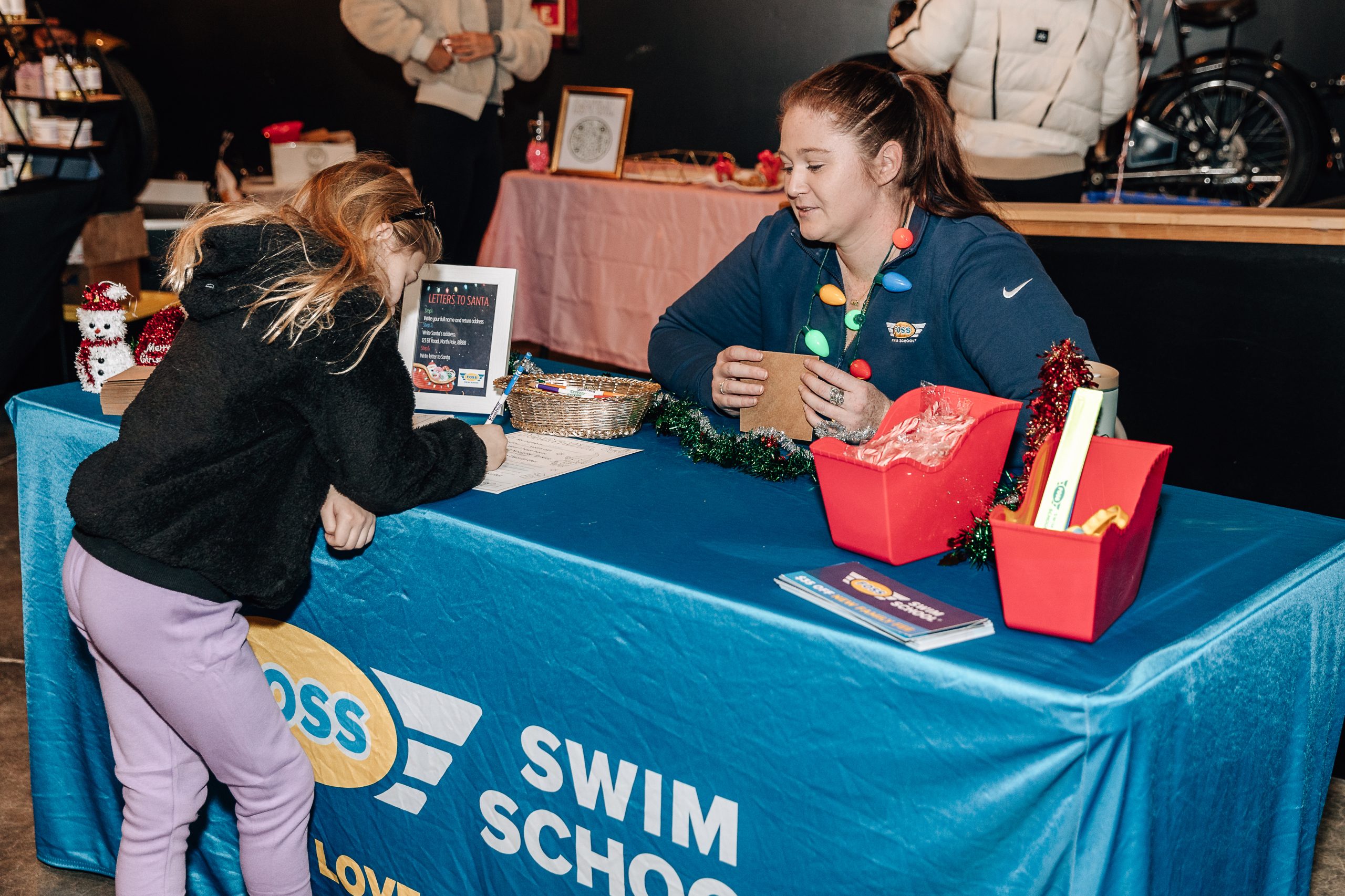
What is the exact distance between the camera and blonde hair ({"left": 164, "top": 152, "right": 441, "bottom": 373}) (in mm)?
1250

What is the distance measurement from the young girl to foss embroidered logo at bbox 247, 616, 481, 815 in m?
0.09

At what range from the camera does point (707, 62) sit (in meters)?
6.24

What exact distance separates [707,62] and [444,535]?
5.37 metres

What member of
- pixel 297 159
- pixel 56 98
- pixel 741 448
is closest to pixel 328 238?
pixel 741 448

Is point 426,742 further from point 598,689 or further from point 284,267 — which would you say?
point 284,267

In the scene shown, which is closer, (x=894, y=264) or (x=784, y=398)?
(x=784, y=398)

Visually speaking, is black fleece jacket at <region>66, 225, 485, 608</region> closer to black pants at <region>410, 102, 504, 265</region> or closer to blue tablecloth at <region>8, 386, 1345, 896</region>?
blue tablecloth at <region>8, 386, 1345, 896</region>

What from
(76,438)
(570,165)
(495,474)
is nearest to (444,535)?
(495,474)

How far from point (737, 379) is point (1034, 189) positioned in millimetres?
1918

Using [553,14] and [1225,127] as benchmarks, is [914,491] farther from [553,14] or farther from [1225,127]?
[553,14]

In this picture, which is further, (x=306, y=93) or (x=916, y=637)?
(x=306, y=93)

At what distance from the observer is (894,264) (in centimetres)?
177

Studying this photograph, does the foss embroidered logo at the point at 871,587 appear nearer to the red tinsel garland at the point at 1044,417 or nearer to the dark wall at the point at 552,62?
the red tinsel garland at the point at 1044,417

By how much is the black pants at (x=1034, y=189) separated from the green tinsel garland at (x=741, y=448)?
192 centimetres
